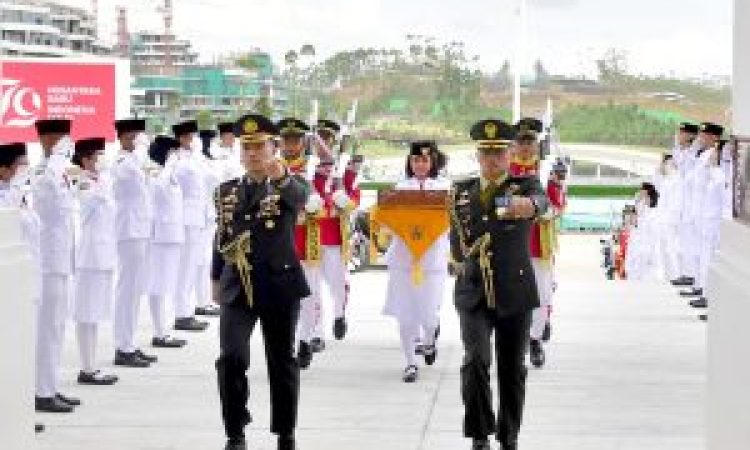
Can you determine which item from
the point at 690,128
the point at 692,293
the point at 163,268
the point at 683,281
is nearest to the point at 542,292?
the point at 163,268

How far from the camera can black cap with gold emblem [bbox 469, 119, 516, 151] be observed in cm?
939

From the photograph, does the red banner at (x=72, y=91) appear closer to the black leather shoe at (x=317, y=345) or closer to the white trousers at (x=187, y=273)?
the white trousers at (x=187, y=273)

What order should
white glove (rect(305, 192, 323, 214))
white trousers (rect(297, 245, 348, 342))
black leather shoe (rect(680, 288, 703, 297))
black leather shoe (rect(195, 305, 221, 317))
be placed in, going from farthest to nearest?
black leather shoe (rect(680, 288, 703, 297)), black leather shoe (rect(195, 305, 221, 317)), white trousers (rect(297, 245, 348, 342)), white glove (rect(305, 192, 323, 214))

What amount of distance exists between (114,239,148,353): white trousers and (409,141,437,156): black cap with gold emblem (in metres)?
2.21

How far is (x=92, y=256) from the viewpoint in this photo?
1225cm

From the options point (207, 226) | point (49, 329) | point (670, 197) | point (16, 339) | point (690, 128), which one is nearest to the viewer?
point (16, 339)

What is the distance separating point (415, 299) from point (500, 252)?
3.93 meters

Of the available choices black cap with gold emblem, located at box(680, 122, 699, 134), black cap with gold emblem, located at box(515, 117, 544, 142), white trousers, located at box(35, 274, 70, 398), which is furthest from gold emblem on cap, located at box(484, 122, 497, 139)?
black cap with gold emblem, located at box(680, 122, 699, 134)

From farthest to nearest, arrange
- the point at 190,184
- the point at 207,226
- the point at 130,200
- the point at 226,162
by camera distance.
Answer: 1. the point at 226,162
2. the point at 207,226
3. the point at 190,184
4. the point at 130,200

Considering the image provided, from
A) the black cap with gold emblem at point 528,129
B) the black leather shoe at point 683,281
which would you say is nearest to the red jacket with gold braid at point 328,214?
the black cap with gold emblem at point 528,129

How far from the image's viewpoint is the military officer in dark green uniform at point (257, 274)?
946 cm

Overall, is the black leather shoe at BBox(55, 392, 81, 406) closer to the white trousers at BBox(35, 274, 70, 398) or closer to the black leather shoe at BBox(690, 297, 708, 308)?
the white trousers at BBox(35, 274, 70, 398)

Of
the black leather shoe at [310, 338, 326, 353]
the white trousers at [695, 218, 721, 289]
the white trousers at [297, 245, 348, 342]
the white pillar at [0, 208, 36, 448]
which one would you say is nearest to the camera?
the white pillar at [0, 208, 36, 448]

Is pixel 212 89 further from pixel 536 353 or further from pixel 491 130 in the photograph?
pixel 491 130
